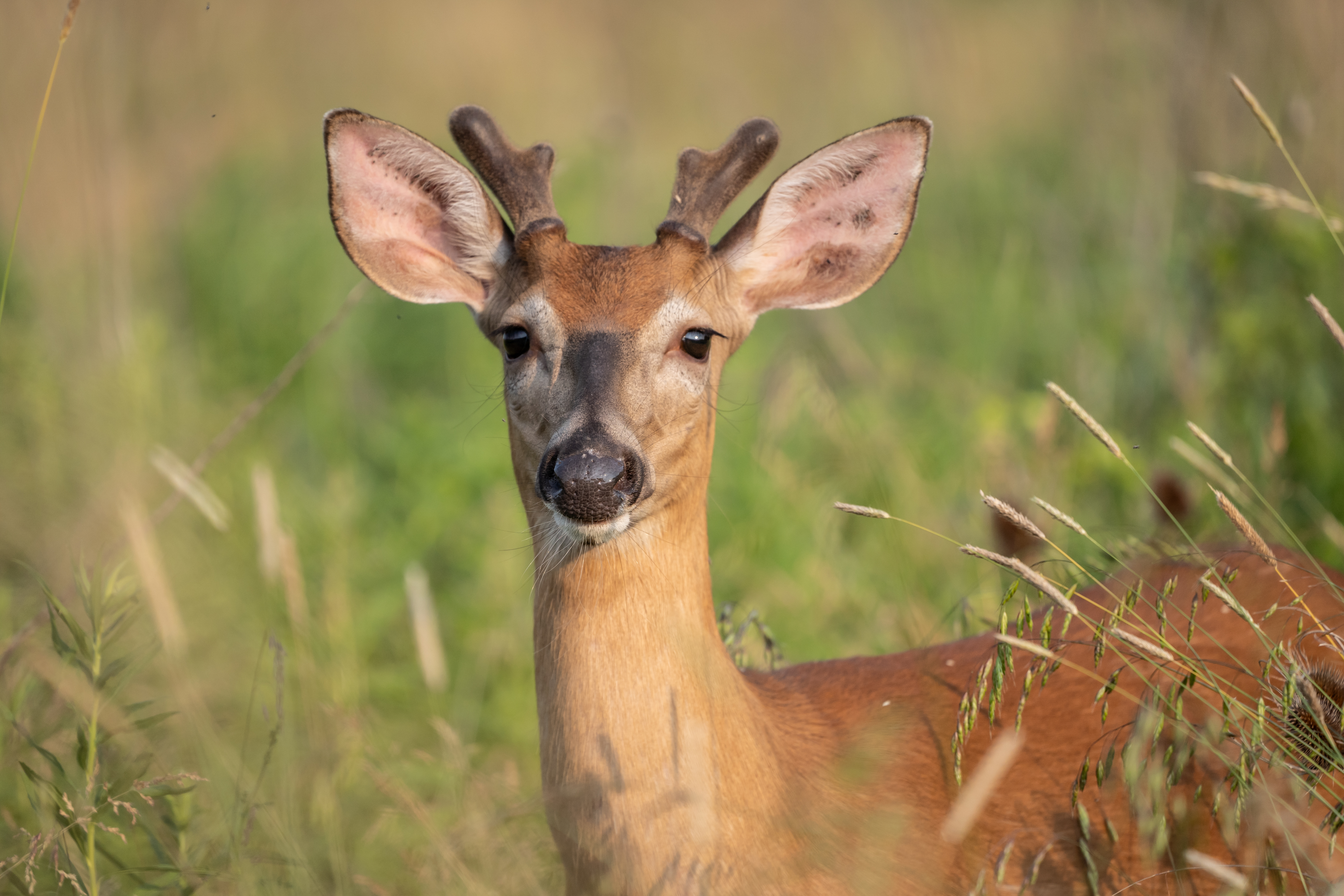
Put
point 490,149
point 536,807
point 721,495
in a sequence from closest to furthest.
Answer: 1. point 536,807
2. point 490,149
3. point 721,495

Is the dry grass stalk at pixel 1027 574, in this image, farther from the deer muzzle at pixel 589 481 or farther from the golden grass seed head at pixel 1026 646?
the deer muzzle at pixel 589 481

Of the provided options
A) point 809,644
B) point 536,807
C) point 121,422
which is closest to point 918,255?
point 809,644

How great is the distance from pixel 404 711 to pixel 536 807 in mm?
1513

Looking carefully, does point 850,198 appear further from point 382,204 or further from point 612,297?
point 382,204

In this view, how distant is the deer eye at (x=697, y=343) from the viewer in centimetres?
312

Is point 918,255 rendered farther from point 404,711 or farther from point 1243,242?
point 404,711

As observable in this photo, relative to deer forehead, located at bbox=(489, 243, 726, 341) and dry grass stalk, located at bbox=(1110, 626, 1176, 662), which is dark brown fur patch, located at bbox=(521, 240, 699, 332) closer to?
deer forehead, located at bbox=(489, 243, 726, 341)

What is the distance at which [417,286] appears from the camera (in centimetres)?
357

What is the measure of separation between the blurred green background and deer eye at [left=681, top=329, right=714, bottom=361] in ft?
3.39

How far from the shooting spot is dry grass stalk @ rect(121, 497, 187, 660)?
302 centimetres

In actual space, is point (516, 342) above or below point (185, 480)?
above

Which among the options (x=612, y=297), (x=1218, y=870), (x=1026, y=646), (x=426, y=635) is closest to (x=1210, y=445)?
(x=1026, y=646)

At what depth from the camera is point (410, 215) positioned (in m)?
3.55

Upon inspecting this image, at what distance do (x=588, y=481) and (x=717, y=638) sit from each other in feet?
1.98
